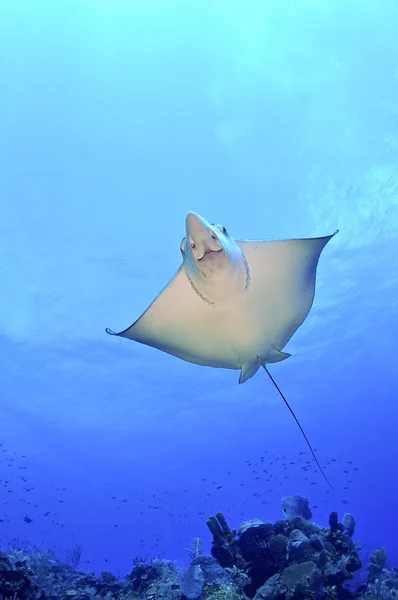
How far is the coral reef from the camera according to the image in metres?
5.26

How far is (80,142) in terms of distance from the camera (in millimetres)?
14000

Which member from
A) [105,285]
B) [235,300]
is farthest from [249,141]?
[235,300]

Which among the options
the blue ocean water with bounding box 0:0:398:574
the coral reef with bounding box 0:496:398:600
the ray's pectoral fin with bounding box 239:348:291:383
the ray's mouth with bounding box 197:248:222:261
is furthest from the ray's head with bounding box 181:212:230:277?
the blue ocean water with bounding box 0:0:398:574

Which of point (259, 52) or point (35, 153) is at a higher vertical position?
point (35, 153)

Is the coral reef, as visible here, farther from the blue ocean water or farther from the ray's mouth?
the blue ocean water

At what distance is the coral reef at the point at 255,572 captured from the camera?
526 centimetres

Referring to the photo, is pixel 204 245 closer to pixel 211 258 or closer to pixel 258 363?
pixel 211 258

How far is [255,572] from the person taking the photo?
244 inches

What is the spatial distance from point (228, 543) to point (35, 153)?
13.4 m

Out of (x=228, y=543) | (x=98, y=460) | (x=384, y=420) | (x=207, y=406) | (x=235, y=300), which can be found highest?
(x=98, y=460)

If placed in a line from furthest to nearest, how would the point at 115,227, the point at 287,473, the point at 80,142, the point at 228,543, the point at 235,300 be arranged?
the point at 287,473 → the point at 115,227 → the point at 80,142 → the point at 228,543 → the point at 235,300

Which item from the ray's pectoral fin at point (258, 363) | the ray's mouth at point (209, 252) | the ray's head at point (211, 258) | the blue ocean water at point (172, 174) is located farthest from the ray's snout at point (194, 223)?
the blue ocean water at point (172, 174)

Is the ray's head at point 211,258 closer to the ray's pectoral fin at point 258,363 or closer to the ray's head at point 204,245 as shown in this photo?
the ray's head at point 204,245

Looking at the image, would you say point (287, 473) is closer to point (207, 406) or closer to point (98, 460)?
point (98, 460)
